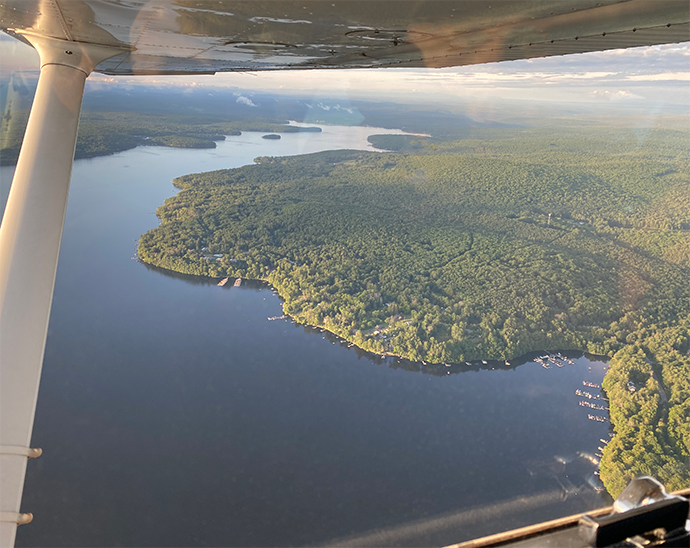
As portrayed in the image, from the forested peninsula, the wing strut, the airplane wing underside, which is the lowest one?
the wing strut

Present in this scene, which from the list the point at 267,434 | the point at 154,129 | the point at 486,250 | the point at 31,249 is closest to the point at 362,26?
the point at 31,249

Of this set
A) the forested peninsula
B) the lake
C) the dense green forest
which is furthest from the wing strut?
the dense green forest

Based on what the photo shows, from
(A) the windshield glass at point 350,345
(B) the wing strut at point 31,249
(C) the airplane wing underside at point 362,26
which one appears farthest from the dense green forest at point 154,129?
(C) the airplane wing underside at point 362,26

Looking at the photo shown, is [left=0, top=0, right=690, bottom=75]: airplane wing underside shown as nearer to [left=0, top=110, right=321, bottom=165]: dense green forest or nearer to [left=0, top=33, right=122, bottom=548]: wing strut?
[left=0, top=33, right=122, bottom=548]: wing strut

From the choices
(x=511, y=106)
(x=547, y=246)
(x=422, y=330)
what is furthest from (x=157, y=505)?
(x=511, y=106)

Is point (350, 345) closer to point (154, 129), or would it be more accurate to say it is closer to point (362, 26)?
point (362, 26)

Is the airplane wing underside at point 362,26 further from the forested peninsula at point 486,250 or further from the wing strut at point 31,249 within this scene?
the forested peninsula at point 486,250
